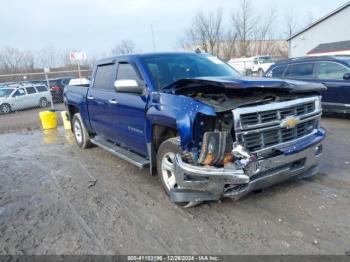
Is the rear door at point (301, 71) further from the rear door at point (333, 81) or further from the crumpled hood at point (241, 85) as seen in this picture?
the crumpled hood at point (241, 85)

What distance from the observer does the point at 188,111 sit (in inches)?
A: 149

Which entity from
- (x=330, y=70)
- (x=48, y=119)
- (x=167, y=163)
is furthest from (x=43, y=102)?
(x=167, y=163)

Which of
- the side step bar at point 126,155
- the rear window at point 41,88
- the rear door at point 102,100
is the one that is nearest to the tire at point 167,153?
the side step bar at point 126,155

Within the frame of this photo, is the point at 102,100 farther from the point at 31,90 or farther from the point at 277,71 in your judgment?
the point at 31,90

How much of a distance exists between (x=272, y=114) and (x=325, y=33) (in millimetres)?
36738

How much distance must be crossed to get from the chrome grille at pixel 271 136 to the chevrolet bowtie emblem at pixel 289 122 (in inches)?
2.4

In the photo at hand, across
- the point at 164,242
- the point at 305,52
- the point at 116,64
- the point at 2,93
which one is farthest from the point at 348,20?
the point at 164,242

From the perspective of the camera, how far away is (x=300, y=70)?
10328mm

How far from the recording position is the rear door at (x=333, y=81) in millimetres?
8922

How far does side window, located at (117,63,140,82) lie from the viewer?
5.15 m

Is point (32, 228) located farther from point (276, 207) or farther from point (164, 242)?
point (276, 207)

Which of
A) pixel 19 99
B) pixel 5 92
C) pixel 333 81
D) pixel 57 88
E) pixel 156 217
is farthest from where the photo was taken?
pixel 57 88

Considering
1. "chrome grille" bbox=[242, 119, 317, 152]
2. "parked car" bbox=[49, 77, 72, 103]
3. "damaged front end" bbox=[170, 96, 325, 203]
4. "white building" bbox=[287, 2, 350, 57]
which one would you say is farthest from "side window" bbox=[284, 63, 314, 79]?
"white building" bbox=[287, 2, 350, 57]

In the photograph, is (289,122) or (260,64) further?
(260,64)
